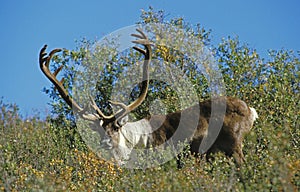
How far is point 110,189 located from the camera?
7.44m

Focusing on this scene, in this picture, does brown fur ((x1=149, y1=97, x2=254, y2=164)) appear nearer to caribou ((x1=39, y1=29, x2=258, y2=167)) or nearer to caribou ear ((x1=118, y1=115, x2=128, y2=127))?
caribou ((x1=39, y1=29, x2=258, y2=167))

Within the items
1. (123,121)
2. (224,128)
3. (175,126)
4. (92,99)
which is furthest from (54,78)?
(224,128)

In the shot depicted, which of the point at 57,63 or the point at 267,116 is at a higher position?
the point at 57,63

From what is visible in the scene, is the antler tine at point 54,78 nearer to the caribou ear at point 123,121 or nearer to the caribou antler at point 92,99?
the caribou antler at point 92,99

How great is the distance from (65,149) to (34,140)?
573mm

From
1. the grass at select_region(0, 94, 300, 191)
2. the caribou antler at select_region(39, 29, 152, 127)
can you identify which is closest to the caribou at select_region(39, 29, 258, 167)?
the caribou antler at select_region(39, 29, 152, 127)

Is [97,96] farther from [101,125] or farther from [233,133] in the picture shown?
[233,133]

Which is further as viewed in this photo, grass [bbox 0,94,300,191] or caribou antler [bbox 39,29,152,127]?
caribou antler [bbox 39,29,152,127]

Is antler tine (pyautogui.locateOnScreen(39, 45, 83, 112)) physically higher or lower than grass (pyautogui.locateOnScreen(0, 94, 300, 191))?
higher

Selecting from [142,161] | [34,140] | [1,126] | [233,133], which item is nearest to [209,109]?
[233,133]

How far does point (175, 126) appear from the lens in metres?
10.7

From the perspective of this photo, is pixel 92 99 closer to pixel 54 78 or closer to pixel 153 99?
pixel 54 78

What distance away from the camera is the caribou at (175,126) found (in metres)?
10.3

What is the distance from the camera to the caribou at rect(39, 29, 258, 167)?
10289 millimetres
